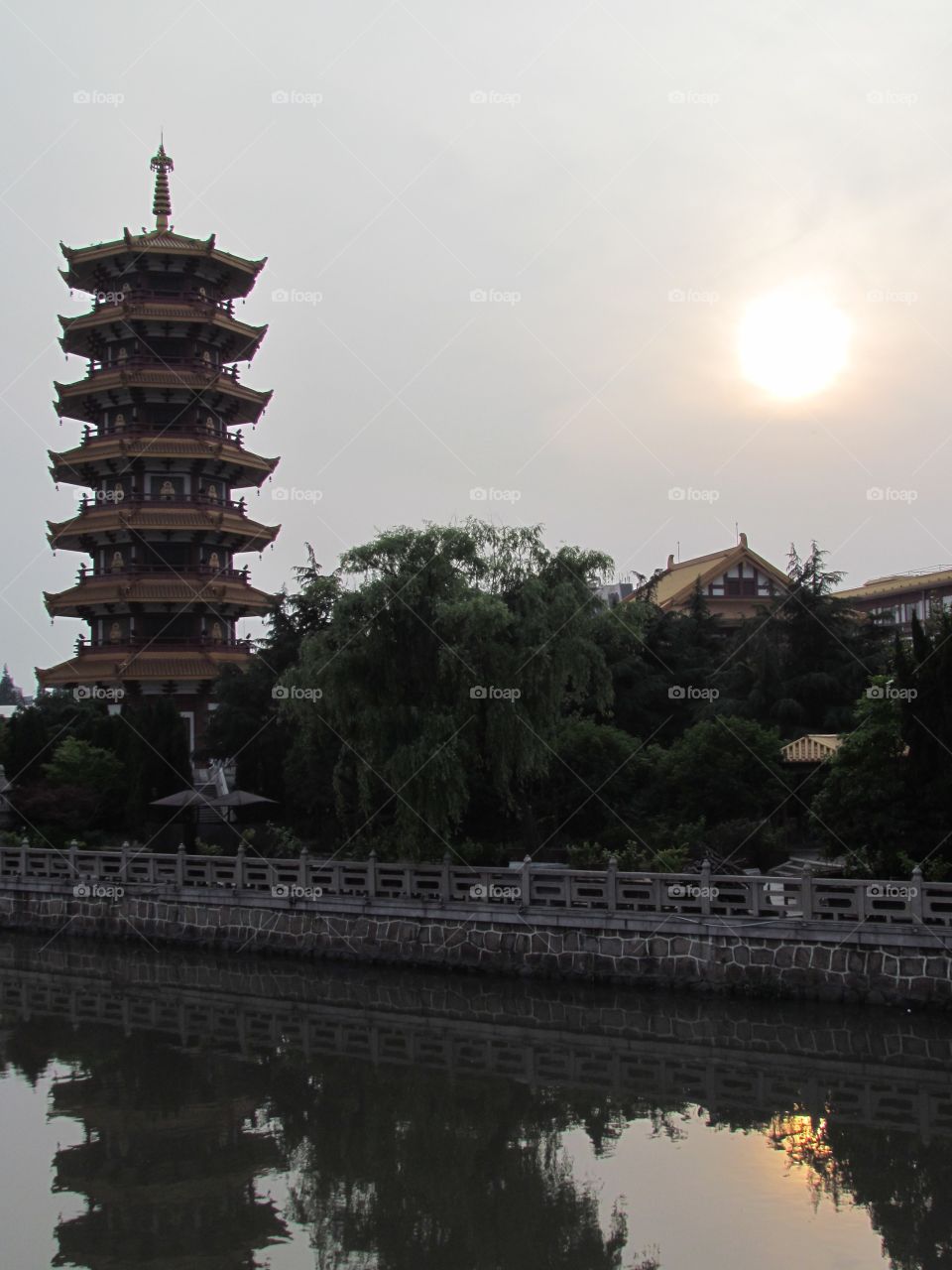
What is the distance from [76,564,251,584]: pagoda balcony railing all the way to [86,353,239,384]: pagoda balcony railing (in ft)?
19.1

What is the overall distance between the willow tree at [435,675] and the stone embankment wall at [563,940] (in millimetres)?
1742

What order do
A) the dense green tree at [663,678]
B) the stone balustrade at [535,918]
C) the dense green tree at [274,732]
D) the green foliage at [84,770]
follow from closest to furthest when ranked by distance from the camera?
the stone balustrade at [535,918] → the dense green tree at [274,732] → the green foliage at [84,770] → the dense green tree at [663,678]

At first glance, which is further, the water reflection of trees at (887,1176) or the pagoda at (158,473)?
the pagoda at (158,473)

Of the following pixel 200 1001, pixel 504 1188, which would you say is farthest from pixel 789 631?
pixel 504 1188

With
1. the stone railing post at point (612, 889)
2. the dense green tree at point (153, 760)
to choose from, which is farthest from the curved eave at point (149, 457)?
the stone railing post at point (612, 889)

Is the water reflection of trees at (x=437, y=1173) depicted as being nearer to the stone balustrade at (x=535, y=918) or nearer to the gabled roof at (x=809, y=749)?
the stone balustrade at (x=535, y=918)

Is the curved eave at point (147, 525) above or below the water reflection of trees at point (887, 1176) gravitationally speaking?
above

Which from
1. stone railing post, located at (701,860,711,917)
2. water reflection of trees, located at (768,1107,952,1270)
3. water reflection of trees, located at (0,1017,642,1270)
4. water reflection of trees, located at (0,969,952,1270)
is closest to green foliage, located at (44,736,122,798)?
water reflection of trees, located at (0,1017,642,1270)

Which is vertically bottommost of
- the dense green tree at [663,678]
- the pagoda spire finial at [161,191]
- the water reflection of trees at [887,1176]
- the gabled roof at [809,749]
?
the water reflection of trees at [887,1176]

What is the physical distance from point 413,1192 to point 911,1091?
6.21m

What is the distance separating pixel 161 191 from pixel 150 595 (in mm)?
13266

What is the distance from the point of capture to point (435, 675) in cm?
2334

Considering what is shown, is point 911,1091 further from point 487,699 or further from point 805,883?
point 487,699

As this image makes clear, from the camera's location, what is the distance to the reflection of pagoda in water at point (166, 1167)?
35.5 feet
